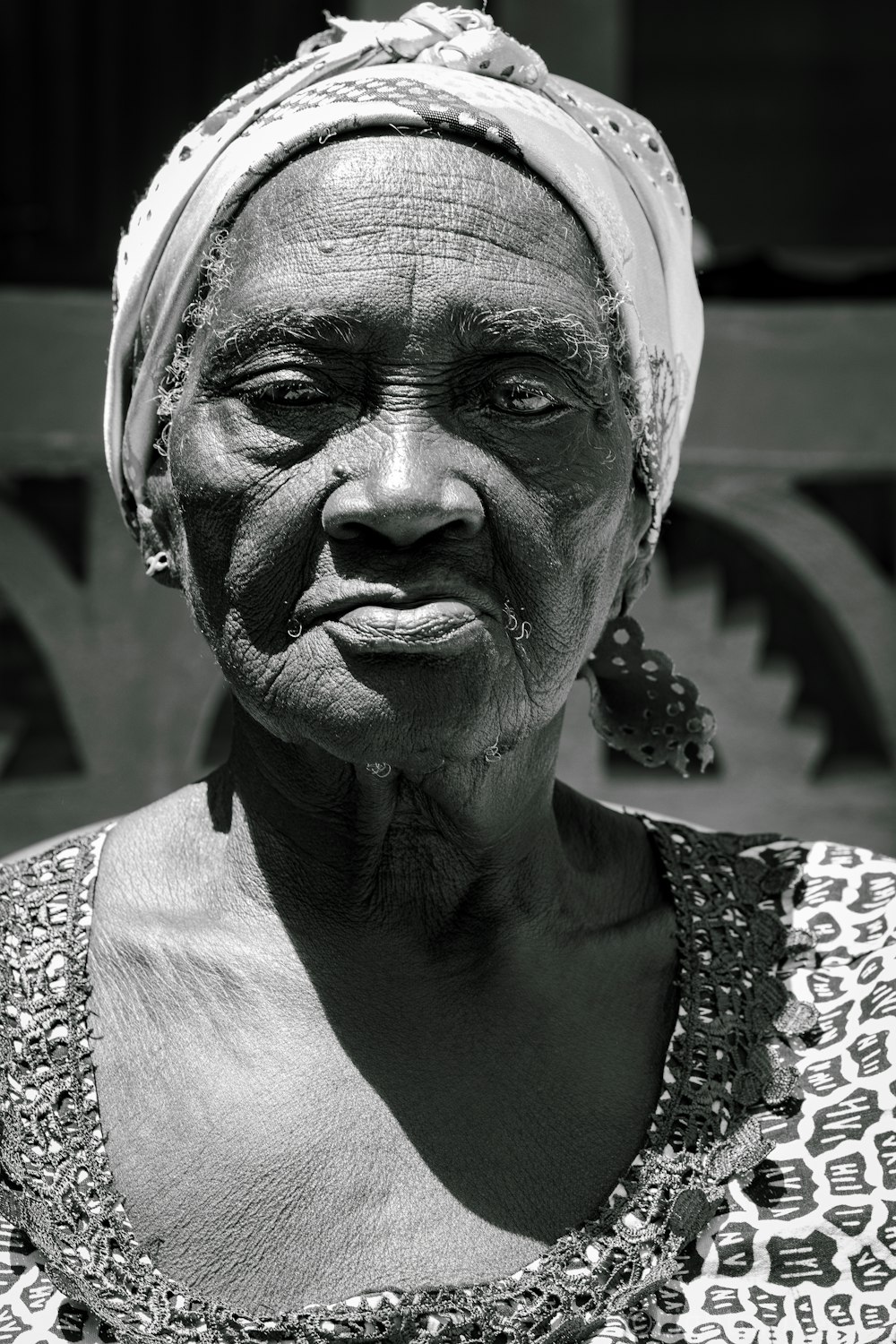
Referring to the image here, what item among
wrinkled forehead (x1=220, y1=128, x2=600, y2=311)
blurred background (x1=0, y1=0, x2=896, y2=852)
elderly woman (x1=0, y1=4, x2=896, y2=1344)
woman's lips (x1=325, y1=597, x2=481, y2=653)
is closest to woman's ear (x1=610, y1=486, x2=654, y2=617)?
elderly woman (x1=0, y1=4, x2=896, y2=1344)

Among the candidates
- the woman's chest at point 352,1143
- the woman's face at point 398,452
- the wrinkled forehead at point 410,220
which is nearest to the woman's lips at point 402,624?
the woman's face at point 398,452

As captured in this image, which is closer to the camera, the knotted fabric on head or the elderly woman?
the elderly woman

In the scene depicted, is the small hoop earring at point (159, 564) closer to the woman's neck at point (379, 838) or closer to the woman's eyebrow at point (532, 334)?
the woman's neck at point (379, 838)

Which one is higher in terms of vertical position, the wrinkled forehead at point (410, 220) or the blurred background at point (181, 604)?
the wrinkled forehead at point (410, 220)

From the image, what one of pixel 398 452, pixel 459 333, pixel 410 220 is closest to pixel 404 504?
pixel 398 452

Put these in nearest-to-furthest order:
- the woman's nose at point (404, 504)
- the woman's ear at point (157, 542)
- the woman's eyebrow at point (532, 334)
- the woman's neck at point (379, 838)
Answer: the woman's nose at point (404, 504)
the woman's eyebrow at point (532, 334)
the woman's neck at point (379, 838)
the woman's ear at point (157, 542)

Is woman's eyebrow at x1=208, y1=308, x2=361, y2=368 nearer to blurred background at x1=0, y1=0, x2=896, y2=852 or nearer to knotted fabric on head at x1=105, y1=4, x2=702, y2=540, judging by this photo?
knotted fabric on head at x1=105, y1=4, x2=702, y2=540

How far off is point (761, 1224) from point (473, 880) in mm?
567

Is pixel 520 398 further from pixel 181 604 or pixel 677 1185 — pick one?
pixel 181 604

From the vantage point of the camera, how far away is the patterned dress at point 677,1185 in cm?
220

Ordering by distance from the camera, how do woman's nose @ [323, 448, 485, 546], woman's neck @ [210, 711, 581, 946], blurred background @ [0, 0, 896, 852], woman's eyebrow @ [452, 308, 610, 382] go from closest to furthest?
woman's nose @ [323, 448, 485, 546]
woman's eyebrow @ [452, 308, 610, 382]
woman's neck @ [210, 711, 581, 946]
blurred background @ [0, 0, 896, 852]

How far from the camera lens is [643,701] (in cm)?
276

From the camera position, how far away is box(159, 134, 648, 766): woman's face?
2184mm

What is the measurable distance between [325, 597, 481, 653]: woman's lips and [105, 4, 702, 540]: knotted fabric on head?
458mm
